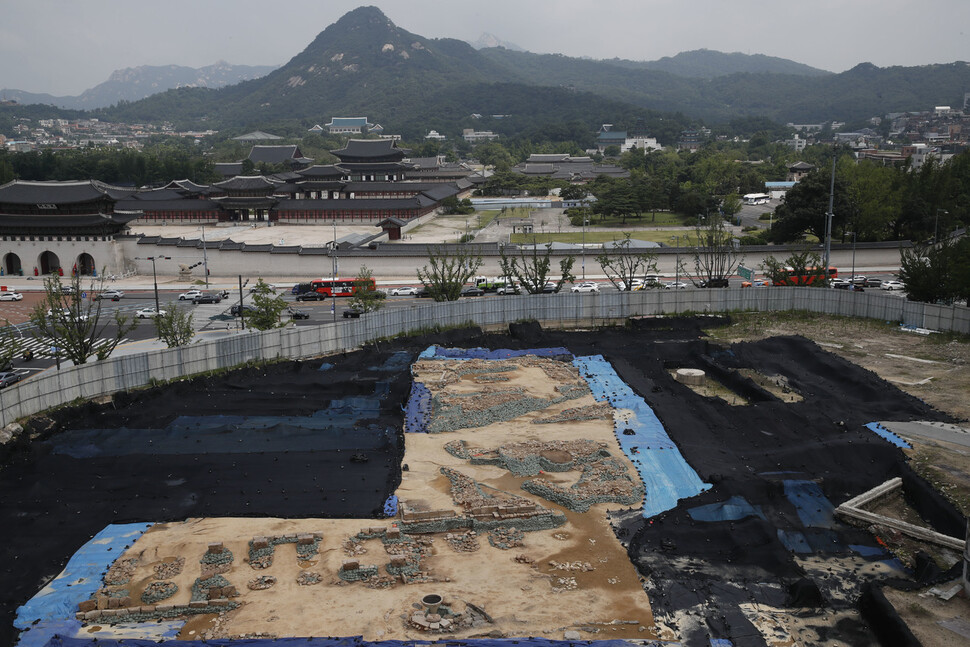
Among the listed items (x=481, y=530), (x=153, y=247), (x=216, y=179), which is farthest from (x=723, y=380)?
(x=216, y=179)

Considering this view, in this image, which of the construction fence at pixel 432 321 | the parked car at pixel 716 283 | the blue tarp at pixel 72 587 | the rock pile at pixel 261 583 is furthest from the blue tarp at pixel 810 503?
the parked car at pixel 716 283

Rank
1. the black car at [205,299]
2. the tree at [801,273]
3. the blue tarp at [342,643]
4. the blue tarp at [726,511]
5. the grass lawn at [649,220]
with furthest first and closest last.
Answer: the grass lawn at [649,220]
the black car at [205,299]
the tree at [801,273]
the blue tarp at [726,511]
the blue tarp at [342,643]

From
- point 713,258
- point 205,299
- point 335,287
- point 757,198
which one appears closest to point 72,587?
point 335,287

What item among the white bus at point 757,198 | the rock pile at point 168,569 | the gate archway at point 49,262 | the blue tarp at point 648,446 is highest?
the white bus at point 757,198

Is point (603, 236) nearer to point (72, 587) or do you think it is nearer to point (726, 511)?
point (726, 511)

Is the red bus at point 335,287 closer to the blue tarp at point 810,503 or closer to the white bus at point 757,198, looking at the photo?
the blue tarp at point 810,503
